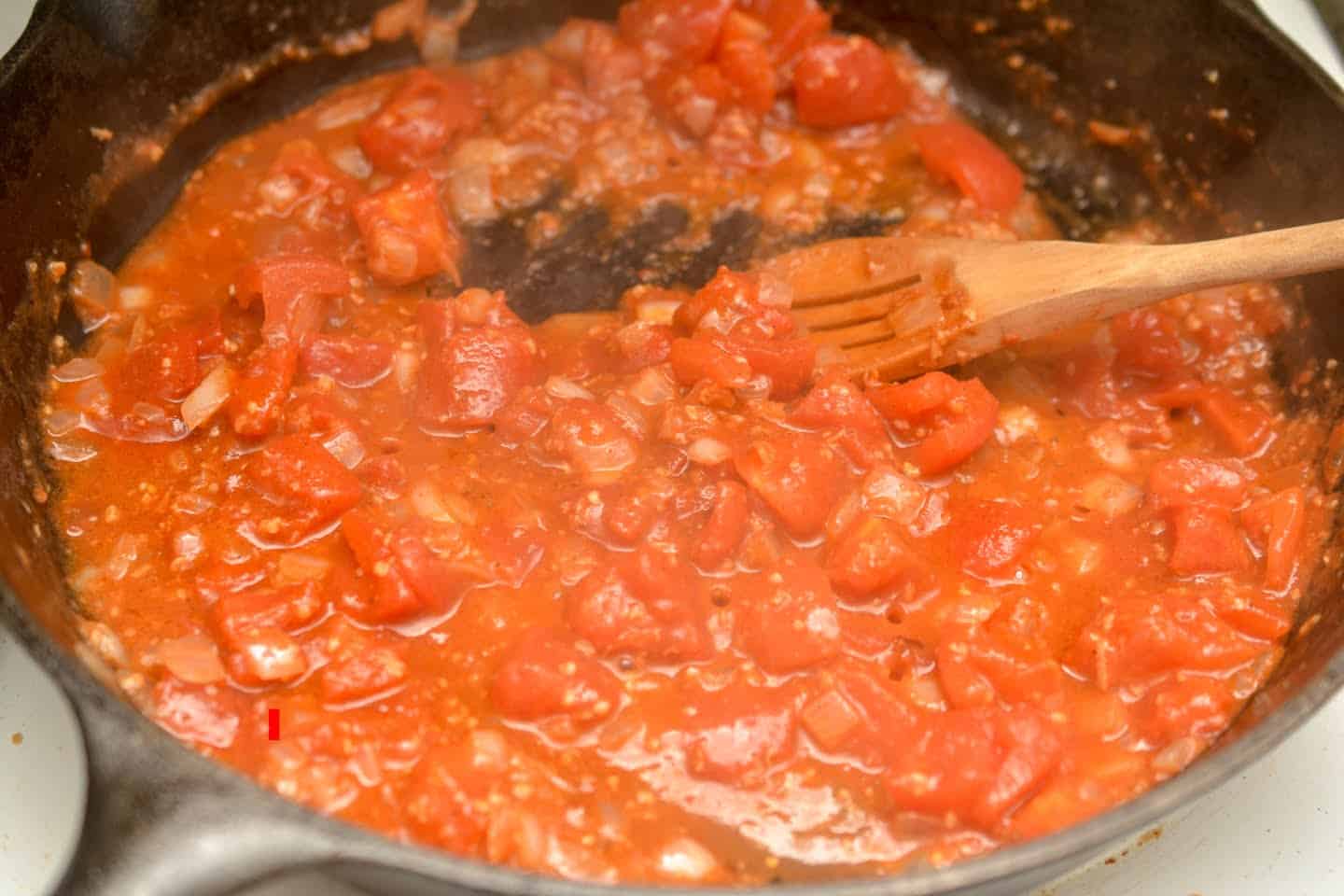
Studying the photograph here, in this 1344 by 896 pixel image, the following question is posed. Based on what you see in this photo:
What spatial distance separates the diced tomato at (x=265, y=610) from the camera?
2.67 m

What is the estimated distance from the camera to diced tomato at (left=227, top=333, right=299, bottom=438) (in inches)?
119

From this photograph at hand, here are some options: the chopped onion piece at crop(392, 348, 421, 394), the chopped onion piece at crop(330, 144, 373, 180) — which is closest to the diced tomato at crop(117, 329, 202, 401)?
the chopped onion piece at crop(392, 348, 421, 394)

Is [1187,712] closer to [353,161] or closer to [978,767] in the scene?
[978,767]

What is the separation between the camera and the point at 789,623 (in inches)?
106

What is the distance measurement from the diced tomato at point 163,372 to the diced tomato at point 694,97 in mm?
1141

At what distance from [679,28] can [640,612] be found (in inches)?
82.0

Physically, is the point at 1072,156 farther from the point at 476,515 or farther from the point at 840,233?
the point at 476,515

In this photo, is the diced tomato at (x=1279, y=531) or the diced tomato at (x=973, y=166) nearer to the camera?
the diced tomato at (x=1279, y=531)

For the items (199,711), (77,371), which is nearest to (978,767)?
(199,711)

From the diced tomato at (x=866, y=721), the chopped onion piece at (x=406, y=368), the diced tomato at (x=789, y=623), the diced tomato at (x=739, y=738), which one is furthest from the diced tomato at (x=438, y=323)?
the diced tomato at (x=866, y=721)

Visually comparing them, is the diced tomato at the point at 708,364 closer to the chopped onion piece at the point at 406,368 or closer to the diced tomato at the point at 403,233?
the chopped onion piece at the point at 406,368

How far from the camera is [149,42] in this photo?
3.53m

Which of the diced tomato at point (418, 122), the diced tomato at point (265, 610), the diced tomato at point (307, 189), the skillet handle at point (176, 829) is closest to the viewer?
the skillet handle at point (176, 829)

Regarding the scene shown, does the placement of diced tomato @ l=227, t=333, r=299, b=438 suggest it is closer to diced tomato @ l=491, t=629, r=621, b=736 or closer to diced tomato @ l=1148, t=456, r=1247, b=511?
diced tomato @ l=491, t=629, r=621, b=736
